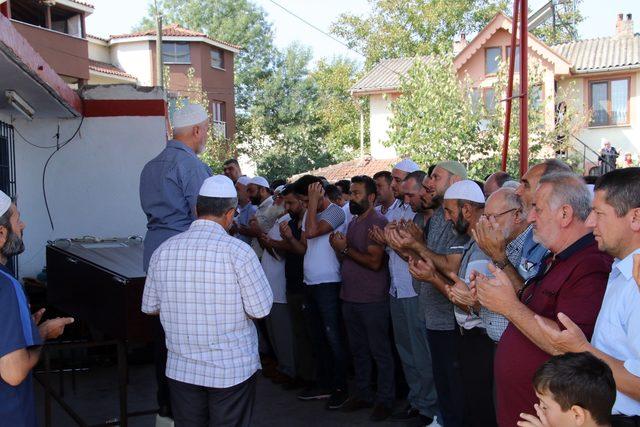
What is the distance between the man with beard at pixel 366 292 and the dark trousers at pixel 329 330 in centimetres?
27

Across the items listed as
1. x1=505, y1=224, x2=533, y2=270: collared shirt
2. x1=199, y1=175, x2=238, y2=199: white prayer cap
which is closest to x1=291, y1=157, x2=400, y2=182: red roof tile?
x1=505, y1=224, x2=533, y2=270: collared shirt

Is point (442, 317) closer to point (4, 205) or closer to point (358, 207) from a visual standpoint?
point (358, 207)

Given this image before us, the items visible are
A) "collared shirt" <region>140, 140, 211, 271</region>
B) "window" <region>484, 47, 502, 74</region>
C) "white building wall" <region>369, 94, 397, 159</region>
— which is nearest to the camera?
"collared shirt" <region>140, 140, 211, 271</region>

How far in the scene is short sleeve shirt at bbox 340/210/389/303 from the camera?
6.29 metres

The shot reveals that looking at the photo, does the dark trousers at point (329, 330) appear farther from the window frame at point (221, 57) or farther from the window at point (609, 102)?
the window frame at point (221, 57)

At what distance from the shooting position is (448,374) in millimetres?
5207

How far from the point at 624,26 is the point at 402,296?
32.4 meters

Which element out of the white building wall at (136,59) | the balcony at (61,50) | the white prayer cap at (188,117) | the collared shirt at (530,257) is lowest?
the collared shirt at (530,257)

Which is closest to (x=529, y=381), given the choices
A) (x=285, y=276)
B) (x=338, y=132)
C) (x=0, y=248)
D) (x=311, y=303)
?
(x=0, y=248)

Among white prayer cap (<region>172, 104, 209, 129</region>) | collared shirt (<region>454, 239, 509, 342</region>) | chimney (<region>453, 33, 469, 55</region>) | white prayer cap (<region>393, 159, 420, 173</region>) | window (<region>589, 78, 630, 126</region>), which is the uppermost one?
chimney (<region>453, 33, 469, 55</region>)

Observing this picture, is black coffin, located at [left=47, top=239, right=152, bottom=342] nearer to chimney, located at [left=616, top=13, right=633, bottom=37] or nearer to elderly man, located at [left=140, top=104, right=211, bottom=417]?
elderly man, located at [left=140, top=104, right=211, bottom=417]

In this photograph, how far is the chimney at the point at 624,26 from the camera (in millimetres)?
33500

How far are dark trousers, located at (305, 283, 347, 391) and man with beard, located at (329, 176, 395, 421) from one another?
27cm

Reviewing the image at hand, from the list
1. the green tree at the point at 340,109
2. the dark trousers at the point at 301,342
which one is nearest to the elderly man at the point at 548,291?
the dark trousers at the point at 301,342
